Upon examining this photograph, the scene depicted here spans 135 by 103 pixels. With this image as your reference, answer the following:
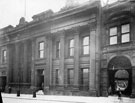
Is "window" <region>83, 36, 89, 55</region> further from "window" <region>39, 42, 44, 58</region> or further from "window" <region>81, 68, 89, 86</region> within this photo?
"window" <region>39, 42, 44, 58</region>

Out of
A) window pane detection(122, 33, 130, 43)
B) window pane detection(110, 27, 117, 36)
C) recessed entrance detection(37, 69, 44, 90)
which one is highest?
window pane detection(110, 27, 117, 36)

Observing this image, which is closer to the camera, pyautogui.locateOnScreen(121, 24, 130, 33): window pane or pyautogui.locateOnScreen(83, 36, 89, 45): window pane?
pyautogui.locateOnScreen(121, 24, 130, 33): window pane

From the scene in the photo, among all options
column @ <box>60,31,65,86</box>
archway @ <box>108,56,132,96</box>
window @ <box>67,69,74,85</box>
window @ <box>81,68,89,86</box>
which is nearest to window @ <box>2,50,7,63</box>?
column @ <box>60,31,65,86</box>

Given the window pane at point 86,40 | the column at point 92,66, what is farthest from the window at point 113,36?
the window pane at point 86,40

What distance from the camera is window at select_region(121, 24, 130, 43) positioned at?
20953 mm

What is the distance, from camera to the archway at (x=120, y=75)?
818 inches

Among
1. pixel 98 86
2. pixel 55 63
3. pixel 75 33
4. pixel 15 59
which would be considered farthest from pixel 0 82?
pixel 98 86

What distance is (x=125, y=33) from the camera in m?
21.1

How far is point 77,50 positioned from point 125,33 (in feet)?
21.5

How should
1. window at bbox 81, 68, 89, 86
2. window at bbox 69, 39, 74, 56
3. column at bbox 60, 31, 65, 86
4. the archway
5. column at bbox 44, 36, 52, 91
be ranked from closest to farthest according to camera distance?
the archway → window at bbox 81, 68, 89, 86 → window at bbox 69, 39, 74, 56 → column at bbox 60, 31, 65, 86 → column at bbox 44, 36, 52, 91

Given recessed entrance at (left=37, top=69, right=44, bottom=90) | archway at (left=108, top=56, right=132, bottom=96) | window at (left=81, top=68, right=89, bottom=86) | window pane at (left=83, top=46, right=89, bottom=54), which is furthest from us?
recessed entrance at (left=37, top=69, right=44, bottom=90)

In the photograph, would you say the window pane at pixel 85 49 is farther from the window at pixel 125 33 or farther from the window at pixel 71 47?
the window at pixel 125 33

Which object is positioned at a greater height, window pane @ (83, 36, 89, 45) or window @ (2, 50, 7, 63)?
window pane @ (83, 36, 89, 45)

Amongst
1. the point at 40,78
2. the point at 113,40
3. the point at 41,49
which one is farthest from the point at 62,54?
the point at 113,40
